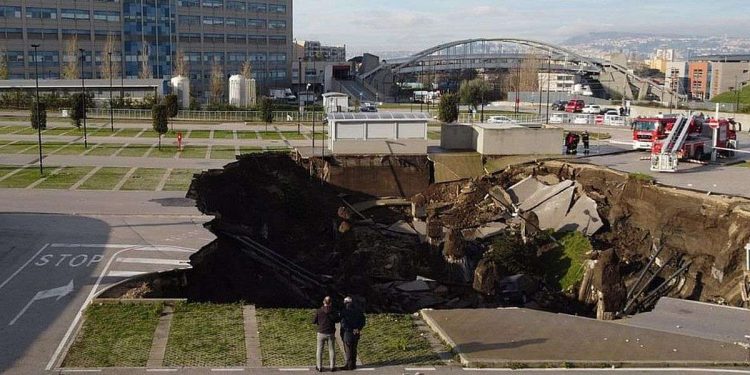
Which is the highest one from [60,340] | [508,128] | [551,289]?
[508,128]

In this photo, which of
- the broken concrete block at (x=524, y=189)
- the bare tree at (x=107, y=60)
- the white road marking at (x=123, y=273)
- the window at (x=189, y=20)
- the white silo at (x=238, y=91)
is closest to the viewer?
the white road marking at (x=123, y=273)

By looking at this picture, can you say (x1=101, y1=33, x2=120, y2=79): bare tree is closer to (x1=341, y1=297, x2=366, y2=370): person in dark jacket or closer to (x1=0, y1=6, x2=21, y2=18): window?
(x1=0, y1=6, x2=21, y2=18): window

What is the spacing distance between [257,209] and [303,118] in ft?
115

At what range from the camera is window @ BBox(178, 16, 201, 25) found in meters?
100

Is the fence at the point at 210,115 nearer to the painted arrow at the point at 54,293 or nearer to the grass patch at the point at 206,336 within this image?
the painted arrow at the point at 54,293

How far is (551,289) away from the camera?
25.1 m

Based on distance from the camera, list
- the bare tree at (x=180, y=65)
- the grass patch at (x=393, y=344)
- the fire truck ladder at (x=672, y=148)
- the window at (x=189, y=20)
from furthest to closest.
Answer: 1. the window at (x=189, y=20)
2. the bare tree at (x=180, y=65)
3. the fire truck ladder at (x=672, y=148)
4. the grass patch at (x=393, y=344)

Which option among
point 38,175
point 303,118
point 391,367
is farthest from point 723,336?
point 303,118

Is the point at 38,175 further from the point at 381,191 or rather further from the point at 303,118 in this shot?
the point at 303,118

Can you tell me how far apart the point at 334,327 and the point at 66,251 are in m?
10.8

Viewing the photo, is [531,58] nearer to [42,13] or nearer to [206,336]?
[42,13]

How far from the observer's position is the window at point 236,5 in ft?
344

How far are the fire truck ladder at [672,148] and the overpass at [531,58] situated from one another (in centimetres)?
6750

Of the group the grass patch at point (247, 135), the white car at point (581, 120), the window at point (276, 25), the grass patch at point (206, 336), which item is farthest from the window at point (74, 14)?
the grass patch at point (206, 336)
